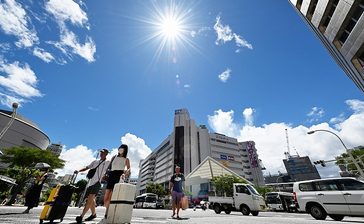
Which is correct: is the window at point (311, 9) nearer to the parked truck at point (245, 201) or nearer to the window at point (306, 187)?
the window at point (306, 187)

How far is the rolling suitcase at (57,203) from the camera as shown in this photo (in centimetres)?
360

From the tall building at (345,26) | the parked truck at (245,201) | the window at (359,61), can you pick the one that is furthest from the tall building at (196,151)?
the window at (359,61)

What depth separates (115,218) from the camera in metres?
3.24

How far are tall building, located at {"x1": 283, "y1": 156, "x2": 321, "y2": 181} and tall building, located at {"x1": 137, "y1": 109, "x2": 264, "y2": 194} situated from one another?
226 feet

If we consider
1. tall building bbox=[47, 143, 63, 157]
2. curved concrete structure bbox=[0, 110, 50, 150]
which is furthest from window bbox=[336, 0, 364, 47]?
tall building bbox=[47, 143, 63, 157]

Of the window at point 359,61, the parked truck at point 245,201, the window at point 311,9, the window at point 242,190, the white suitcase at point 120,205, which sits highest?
the window at point 311,9

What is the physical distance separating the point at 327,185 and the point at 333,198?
1.98 ft

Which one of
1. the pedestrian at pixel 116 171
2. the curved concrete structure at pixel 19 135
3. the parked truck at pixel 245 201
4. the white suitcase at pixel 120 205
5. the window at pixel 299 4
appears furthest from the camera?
the curved concrete structure at pixel 19 135

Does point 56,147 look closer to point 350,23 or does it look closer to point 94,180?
point 94,180

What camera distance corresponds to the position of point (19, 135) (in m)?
64.4

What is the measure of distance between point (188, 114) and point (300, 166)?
4526 inches

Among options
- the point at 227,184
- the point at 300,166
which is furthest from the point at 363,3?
the point at 300,166

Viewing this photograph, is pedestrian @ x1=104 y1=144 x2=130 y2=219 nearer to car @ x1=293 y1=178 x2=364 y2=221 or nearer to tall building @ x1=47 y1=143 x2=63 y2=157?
car @ x1=293 y1=178 x2=364 y2=221

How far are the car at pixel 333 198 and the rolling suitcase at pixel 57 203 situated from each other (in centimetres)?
925
